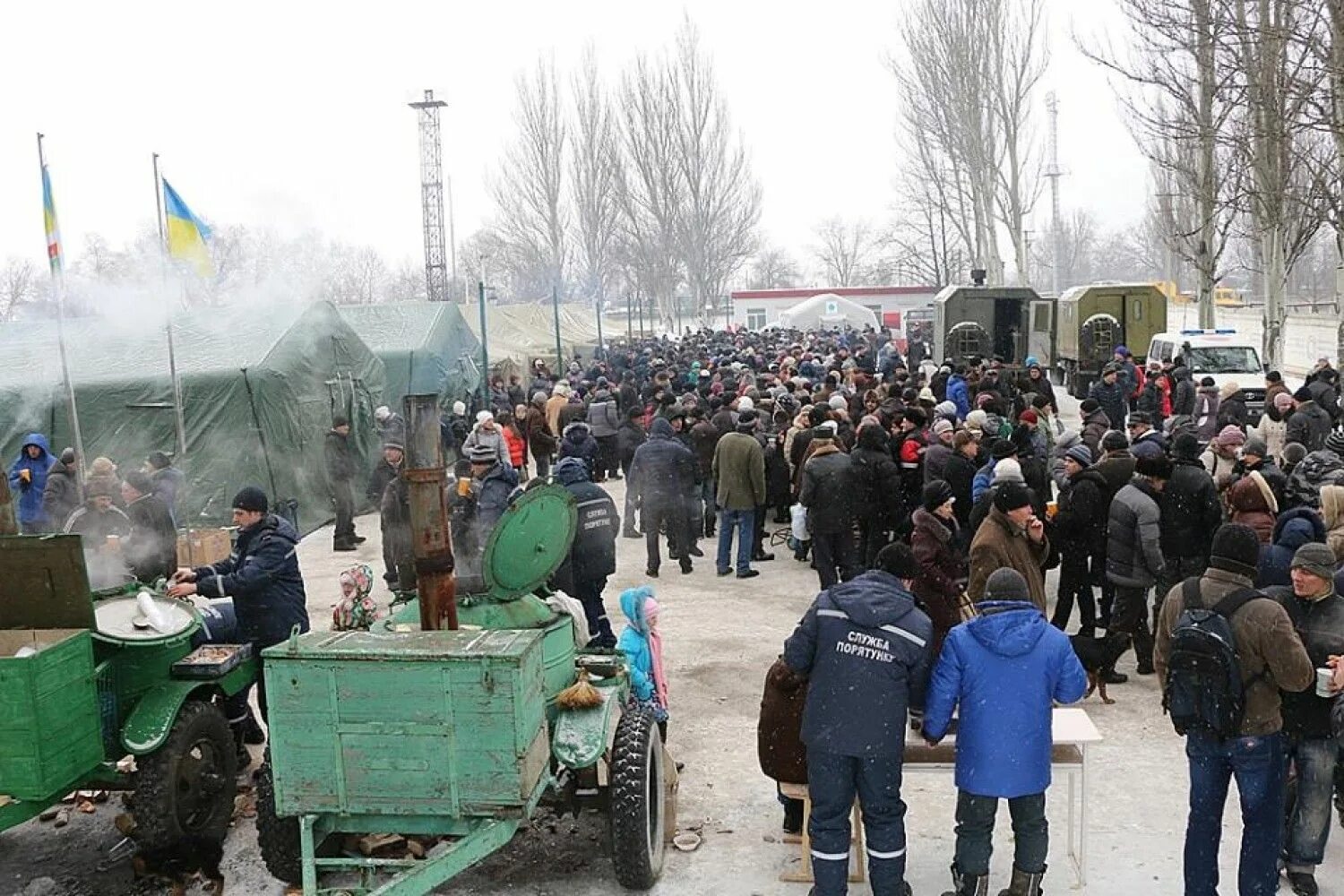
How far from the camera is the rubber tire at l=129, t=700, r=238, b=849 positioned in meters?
5.82

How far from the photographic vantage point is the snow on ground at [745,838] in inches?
222

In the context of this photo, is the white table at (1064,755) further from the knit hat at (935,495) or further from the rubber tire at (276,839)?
the rubber tire at (276,839)

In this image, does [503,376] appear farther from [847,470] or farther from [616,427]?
[847,470]

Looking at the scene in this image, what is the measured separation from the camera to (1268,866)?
195 inches

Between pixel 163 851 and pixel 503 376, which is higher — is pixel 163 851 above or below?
below

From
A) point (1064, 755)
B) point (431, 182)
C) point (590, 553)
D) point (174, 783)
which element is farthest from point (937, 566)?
point (431, 182)

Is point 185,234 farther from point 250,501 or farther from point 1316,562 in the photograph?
point 1316,562

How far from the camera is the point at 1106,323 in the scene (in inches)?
1067

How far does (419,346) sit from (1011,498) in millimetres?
15417

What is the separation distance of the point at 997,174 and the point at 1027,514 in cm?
3620

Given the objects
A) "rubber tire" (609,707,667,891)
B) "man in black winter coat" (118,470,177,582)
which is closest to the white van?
"man in black winter coat" (118,470,177,582)

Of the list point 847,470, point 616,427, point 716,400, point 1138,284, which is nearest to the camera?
point 847,470

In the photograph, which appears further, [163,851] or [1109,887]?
[163,851]

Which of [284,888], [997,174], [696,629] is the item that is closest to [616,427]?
[696,629]
